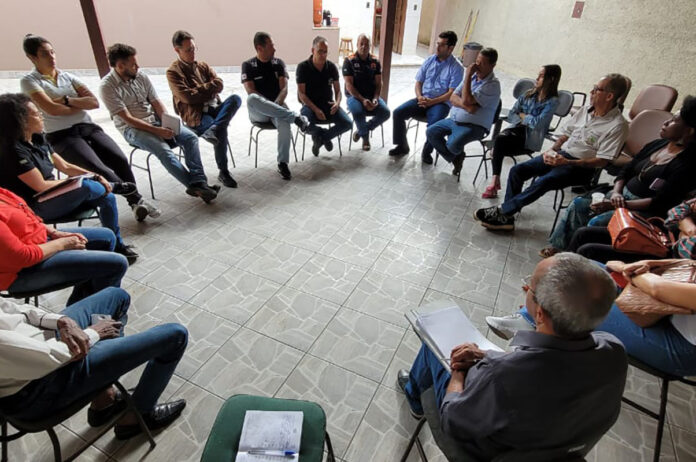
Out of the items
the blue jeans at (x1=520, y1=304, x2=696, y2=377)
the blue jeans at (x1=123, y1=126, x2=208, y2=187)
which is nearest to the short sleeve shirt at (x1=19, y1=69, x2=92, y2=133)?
the blue jeans at (x1=123, y1=126, x2=208, y2=187)

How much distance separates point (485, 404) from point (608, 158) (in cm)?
266

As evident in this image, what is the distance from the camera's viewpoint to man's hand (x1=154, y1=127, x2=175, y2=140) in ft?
11.0

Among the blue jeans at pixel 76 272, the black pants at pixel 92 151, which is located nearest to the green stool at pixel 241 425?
the blue jeans at pixel 76 272

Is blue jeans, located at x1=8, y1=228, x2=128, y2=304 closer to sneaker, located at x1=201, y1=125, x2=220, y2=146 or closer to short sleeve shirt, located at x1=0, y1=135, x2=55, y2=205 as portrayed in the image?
short sleeve shirt, located at x1=0, y1=135, x2=55, y2=205

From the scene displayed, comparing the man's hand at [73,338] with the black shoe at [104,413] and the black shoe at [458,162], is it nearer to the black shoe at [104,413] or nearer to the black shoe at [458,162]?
the black shoe at [104,413]

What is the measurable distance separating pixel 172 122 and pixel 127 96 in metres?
0.38

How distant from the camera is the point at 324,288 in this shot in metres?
2.66

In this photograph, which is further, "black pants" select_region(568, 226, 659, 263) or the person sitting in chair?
"black pants" select_region(568, 226, 659, 263)

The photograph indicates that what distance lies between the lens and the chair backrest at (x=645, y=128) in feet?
10.9

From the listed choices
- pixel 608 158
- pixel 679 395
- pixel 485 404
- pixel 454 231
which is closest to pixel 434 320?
pixel 485 404

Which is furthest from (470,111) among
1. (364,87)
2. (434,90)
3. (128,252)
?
(128,252)

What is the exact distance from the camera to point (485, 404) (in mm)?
1091

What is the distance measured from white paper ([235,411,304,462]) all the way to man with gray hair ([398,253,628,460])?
526mm

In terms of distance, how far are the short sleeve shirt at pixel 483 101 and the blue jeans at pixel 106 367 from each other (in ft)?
11.1
